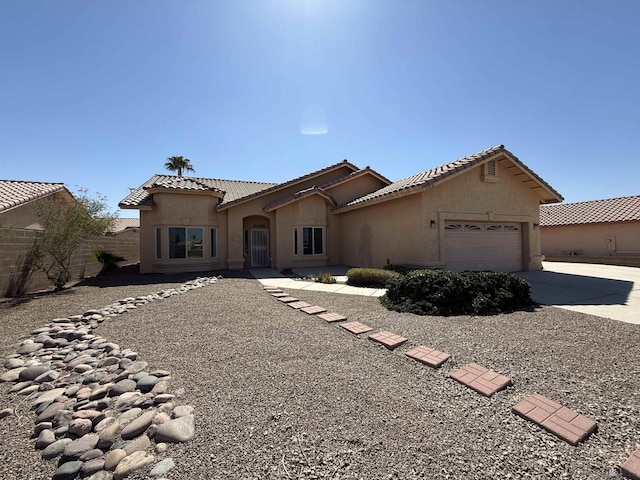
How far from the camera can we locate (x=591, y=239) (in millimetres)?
21484

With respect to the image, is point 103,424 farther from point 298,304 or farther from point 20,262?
point 20,262

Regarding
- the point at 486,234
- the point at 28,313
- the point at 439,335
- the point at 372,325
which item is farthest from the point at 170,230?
the point at 486,234

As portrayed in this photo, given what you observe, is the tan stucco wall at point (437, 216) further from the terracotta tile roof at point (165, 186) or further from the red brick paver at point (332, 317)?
the terracotta tile roof at point (165, 186)

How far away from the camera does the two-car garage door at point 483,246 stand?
42.2ft

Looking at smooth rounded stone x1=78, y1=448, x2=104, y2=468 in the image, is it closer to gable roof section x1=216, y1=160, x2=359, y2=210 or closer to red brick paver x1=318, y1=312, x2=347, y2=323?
red brick paver x1=318, y1=312, x2=347, y2=323

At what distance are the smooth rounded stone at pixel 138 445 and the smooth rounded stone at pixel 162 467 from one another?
30 centimetres

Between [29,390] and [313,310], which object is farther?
[313,310]

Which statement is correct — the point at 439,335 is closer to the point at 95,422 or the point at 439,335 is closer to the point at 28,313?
the point at 95,422

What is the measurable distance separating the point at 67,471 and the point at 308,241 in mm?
15147

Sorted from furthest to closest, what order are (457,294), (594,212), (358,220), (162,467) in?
(594,212), (358,220), (457,294), (162,467)

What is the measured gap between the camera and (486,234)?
13.7 metres

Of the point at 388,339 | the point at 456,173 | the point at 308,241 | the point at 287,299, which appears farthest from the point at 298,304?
the point at 308,241

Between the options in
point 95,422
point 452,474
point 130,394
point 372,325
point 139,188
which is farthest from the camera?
point 139,188

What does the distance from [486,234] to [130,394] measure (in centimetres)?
1451
